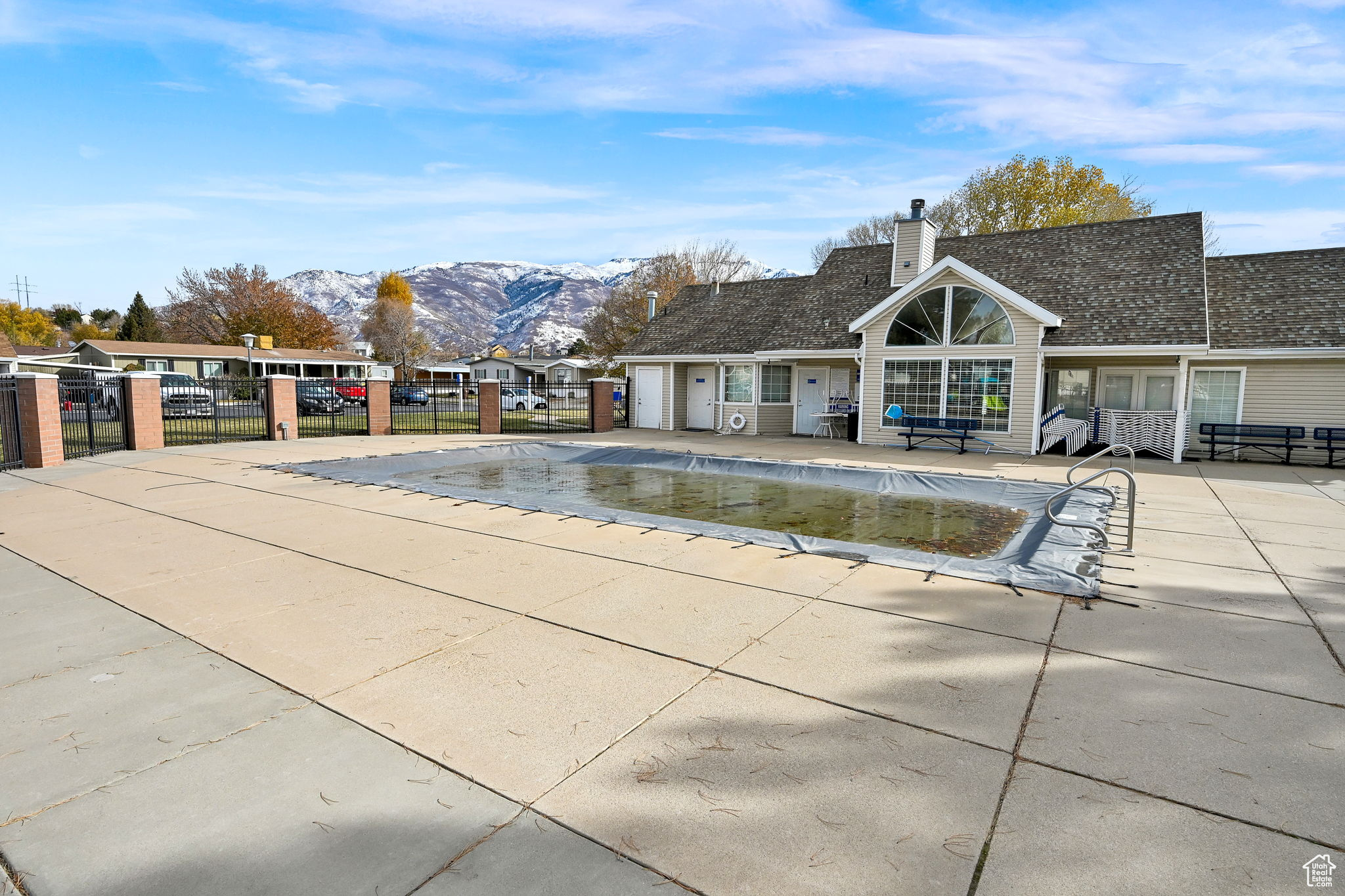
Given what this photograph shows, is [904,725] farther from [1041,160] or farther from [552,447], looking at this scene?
[1041,160]

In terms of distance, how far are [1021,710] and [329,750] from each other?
10.7 ft

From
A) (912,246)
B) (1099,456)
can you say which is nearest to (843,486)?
(1099,456)

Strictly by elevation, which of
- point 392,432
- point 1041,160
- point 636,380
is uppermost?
point 1041,160

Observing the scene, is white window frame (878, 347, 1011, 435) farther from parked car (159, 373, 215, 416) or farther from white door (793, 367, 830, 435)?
parked car (159, 373, 215, 416)

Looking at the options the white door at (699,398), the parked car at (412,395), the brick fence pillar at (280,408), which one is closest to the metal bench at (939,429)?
the white door at (699,398)

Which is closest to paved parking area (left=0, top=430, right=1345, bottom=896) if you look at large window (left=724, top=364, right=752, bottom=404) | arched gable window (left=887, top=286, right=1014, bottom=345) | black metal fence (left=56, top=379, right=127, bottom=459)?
black metal fence (left=56, top=379, right=127, bottom=459)

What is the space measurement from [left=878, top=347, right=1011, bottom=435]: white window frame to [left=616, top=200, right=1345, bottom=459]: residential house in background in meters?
0.03

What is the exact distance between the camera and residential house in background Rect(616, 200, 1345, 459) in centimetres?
1468

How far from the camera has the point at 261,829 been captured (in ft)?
8.04

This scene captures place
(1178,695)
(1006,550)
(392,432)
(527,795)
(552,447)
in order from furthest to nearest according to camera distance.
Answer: (392,432)
(552,447)
(1006,550)
(1178,695)
(527,795)

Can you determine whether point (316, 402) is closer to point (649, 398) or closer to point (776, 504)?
point (649, 398)

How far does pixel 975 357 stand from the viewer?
52.4ft

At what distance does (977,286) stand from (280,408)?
17.5m

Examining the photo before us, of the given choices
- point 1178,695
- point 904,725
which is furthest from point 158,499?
point 1178,695
